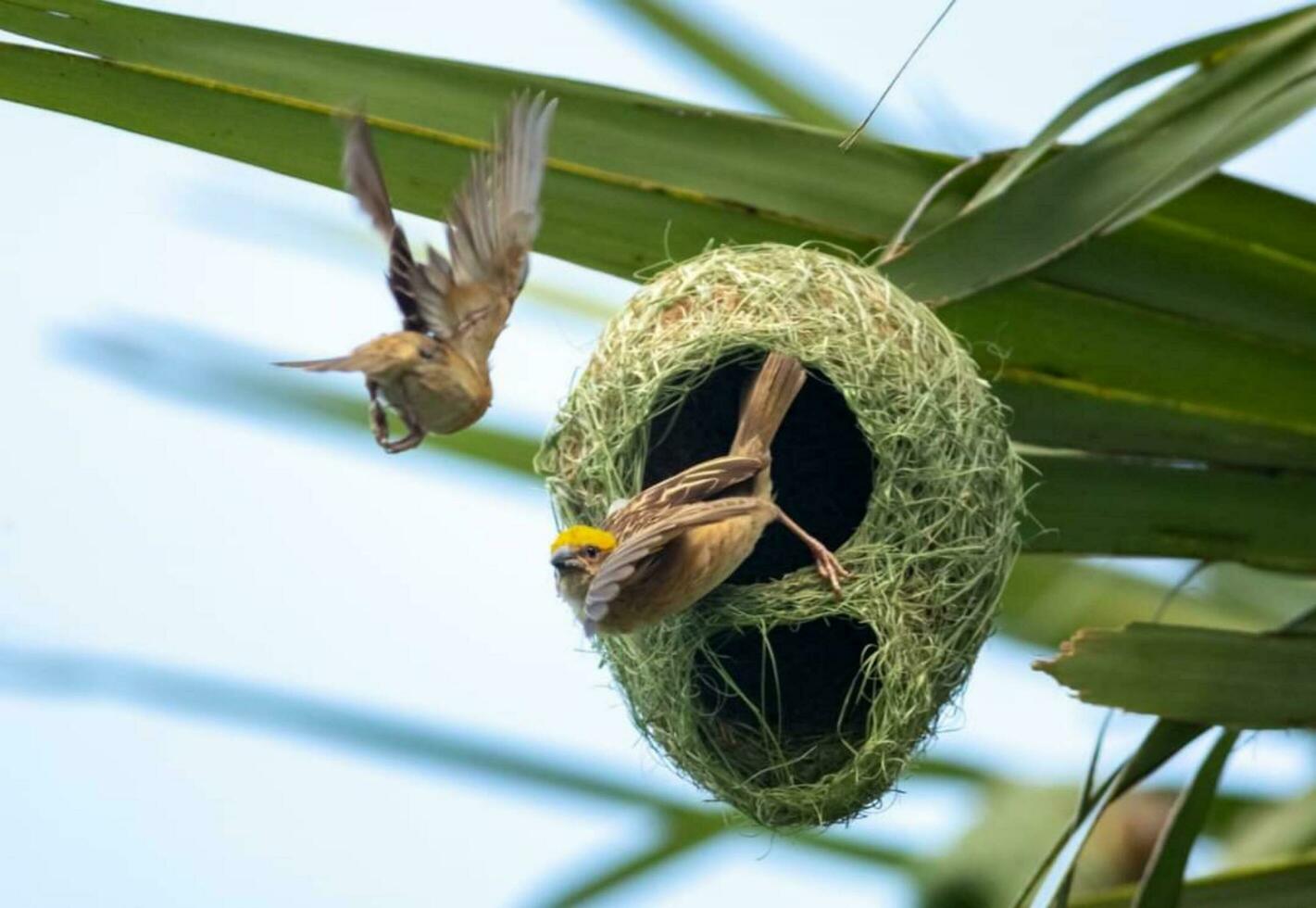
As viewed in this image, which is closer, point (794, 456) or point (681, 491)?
point (681, 491)

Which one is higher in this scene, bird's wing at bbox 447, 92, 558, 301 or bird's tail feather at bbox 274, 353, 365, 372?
bird's wing at bbox 447, 92, 558, 301

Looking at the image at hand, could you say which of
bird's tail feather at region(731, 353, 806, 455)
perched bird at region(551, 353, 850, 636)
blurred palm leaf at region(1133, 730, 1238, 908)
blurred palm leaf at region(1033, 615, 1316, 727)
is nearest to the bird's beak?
perched bird at region(551, 353, 850, 636)

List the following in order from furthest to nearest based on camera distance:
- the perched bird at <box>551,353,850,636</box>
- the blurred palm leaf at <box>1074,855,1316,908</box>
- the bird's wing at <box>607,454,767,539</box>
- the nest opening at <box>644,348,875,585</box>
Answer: the nest opening at <box>644,348,875,585</box> → the bird's wing at <box>607,454,767,539</box> → the perched bird at <box>551,353,850,636</box> → the blurred palm leaf at <box>1074,855,1316,908</box>

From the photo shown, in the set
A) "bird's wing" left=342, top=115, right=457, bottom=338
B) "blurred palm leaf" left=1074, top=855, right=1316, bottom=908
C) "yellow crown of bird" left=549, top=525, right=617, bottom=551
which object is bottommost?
"yellow crown of bird" left=549, top=525, right=617, bottom=551

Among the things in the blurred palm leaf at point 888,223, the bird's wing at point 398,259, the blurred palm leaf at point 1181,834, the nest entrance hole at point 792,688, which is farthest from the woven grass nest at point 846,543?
the blurred palm leaf at point 1181,834

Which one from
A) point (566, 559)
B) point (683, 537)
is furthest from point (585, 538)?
point (683, 537)

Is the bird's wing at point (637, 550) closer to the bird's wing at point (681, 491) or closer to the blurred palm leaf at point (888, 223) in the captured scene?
the bird's wing at point (681, 491)

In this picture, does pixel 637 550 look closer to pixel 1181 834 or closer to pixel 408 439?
pixel 408 439

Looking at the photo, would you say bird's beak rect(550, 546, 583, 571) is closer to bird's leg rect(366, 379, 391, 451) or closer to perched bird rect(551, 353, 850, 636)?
perched bird rect(551, 353, 850, 636)
